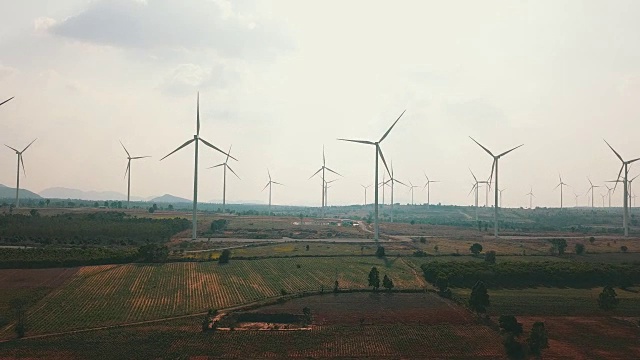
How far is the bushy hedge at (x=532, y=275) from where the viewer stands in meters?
83.9

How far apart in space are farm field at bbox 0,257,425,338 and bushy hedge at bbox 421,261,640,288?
5.58 m

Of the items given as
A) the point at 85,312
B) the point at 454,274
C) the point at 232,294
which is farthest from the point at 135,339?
the point at 454,274

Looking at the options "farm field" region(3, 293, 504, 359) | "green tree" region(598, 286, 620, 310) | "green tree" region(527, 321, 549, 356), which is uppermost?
"green tree" region(598, 286, 620, 310)

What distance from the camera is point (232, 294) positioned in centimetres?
7419

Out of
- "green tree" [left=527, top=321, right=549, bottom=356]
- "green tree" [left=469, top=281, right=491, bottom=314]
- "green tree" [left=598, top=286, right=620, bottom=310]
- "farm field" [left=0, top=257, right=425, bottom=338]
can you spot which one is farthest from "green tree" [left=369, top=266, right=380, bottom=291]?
"green tree" [left=598, top=286, right=620, bottom=310]

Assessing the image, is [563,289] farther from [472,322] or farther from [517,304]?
[472,322]

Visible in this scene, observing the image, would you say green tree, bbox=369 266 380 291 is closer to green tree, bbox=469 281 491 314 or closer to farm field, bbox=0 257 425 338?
farm field, bbox=0 257 425 338

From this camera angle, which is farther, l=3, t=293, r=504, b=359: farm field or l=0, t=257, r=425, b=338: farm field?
l=0, t=257, r=425, b=338: farm field

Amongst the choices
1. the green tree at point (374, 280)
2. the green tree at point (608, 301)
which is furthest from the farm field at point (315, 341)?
the green tree at point (608, 301)

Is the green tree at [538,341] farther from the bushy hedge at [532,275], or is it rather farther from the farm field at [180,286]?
the bushy hedge at [532,275]

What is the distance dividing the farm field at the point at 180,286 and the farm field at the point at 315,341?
5.98 m

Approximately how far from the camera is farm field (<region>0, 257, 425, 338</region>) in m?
62.5

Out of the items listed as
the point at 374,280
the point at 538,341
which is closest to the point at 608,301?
the point at 538,341

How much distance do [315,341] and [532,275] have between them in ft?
160
